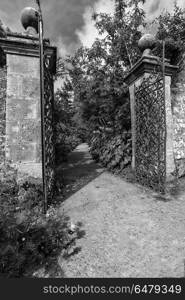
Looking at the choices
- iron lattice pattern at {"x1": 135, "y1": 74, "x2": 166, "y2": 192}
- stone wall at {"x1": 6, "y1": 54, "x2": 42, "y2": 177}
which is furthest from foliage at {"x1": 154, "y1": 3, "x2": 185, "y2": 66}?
stone wall at {"x1": 6, "y1": 54, "x2": 42, "y2": 177}

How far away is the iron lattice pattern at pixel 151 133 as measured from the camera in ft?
11.9

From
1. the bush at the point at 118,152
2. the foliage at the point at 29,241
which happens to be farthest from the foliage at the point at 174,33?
the foliage at the point at 29,241

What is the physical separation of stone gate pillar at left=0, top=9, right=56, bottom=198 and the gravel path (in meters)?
1.00

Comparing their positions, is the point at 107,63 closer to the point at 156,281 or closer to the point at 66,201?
the point at 66,201

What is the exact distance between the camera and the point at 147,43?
4086mm

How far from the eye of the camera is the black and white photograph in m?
1.80

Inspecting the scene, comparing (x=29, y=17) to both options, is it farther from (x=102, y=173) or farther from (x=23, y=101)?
(x=102, y=173)

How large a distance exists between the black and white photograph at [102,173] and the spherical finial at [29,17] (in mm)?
26

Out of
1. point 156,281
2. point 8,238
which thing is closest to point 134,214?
point 156,281

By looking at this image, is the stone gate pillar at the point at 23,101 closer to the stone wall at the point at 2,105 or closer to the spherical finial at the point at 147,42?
the stone wall at the point at 2,105

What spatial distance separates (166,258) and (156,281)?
34 cm

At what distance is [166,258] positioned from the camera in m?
1.82

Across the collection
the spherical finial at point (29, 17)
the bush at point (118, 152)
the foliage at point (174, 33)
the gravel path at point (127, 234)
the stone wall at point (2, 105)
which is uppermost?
the foliage at point (174, 33)

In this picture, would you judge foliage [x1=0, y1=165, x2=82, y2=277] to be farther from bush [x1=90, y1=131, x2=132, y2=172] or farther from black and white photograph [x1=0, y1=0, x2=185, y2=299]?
bush [x1=90, y1=131, x2=132, y2=172]
